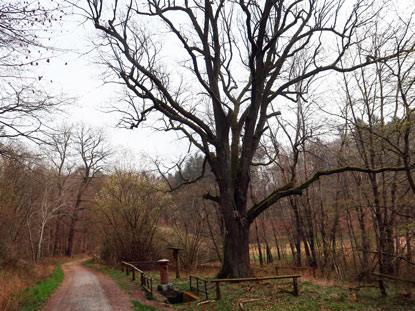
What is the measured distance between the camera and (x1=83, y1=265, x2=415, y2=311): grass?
7812 mm

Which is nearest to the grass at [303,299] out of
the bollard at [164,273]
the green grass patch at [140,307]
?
the green grass patch at [140,307]

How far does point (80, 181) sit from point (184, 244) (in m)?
22.7

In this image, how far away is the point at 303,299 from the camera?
8.41 metres

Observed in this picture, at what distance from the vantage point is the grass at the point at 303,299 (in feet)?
25.6

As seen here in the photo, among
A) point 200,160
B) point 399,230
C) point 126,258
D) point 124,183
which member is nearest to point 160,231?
point 126,258

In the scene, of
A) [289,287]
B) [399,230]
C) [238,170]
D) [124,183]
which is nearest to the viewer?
[399,230]

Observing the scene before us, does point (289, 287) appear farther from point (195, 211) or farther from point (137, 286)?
point (195, 211)

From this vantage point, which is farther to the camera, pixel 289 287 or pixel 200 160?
pixel 200 160

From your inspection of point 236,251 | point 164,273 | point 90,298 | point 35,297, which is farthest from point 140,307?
point 35,297

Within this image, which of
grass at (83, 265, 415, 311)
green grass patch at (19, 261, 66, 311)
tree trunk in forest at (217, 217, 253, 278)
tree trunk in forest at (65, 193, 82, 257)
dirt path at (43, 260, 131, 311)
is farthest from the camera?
tree trunk in forest at (65, 193, 82, 257)

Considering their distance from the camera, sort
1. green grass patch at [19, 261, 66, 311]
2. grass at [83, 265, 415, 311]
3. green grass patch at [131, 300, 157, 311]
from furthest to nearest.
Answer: green grass patch at [19, 261, 66, 311] → green grass patch at [131, 300, 157, 311] → grass at [83, 265, 415, 311]

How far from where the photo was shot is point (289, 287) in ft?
32.0

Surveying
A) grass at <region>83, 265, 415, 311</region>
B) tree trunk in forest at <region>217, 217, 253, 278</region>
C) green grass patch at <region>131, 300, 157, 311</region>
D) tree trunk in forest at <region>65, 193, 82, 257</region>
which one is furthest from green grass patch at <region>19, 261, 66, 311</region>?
tree trunk in forest at <region>65, 193, 82, 257</region>

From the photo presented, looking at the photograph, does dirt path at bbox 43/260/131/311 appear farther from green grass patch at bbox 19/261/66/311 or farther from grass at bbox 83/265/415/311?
grass at bbox 83/265/415/311
